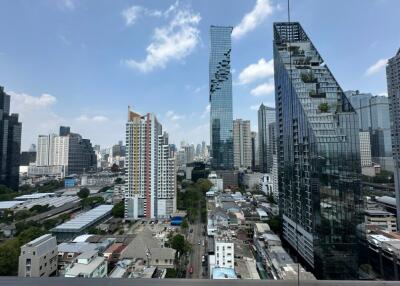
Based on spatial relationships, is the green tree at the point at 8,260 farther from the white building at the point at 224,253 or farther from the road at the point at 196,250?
the white building at the point at 224,253

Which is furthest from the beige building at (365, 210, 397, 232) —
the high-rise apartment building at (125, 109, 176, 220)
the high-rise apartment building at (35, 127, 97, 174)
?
the high-rise apartment building at (35, 127, 97, 174)

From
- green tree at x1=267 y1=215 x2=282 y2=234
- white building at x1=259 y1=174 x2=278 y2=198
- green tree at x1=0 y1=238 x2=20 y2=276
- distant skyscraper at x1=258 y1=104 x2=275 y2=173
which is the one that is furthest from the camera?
distant skyscraper at x1=258 y1=104 x2=275 y2=173

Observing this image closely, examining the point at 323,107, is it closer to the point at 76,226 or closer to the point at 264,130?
the point at 76,226

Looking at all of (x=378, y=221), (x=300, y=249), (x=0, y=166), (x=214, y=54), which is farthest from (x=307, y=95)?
(x=214, y=54)

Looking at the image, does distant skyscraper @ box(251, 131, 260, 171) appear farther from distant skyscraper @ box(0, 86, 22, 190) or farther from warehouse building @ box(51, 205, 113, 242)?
distant skyscraper @ box(0, 86, 22, 190)

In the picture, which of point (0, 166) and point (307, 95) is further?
point (0, 166)

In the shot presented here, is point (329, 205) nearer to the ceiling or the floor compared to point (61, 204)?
nearer to the ceiling

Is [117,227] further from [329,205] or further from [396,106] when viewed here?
[396,106]
